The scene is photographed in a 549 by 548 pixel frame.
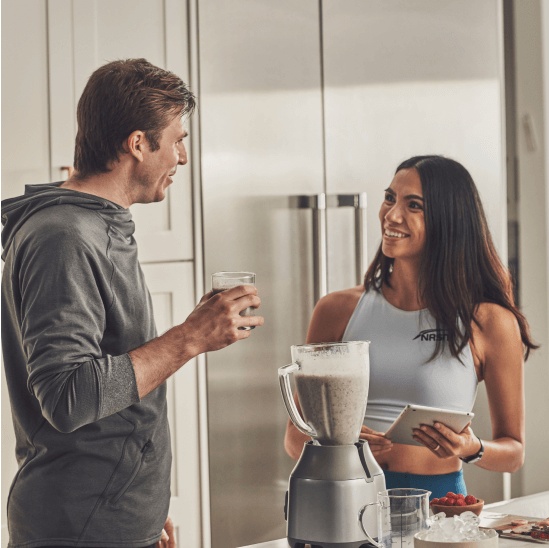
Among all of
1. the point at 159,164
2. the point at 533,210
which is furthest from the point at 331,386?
the point at 533,210

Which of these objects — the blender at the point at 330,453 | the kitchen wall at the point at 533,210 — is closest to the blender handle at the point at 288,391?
the blender at the point at 330,453

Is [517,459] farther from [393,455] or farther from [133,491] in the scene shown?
[133,491]

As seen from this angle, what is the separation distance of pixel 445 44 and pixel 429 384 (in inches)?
55.7

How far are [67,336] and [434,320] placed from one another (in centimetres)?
96

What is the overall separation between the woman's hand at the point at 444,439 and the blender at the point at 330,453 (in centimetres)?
21

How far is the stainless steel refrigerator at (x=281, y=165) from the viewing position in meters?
2.57

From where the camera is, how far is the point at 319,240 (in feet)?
8.91

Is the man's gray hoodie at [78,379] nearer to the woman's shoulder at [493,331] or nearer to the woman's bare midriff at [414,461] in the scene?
the woman's bare midriff at [414,461]

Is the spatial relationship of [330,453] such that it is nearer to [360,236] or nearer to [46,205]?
[46,205]

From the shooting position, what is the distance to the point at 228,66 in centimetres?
256

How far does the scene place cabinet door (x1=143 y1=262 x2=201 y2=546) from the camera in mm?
2482

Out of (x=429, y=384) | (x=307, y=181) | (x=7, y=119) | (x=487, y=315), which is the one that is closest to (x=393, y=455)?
(x=429, y=384)

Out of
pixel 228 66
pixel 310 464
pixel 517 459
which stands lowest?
pixel 517 459

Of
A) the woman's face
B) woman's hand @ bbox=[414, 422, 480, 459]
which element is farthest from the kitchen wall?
woman's hand @ bbox=[414, 422, 480, 459]
